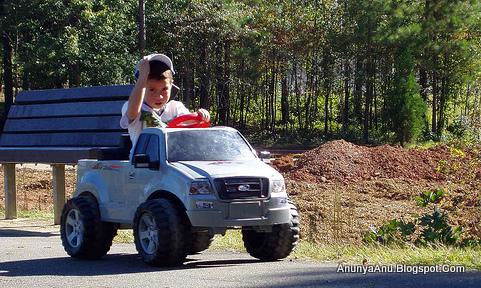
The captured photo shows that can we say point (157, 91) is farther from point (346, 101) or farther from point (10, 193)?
point (346, 101)

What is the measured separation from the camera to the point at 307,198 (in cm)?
2325

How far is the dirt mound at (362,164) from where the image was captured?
28344 mm

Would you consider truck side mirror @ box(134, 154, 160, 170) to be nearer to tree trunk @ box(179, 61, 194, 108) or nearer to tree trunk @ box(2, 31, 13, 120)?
tree trunk @ box(179, 61, 194, 108)

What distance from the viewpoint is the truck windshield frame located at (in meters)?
10.9

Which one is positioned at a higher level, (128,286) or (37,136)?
(37,136)

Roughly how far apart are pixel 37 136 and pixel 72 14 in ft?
85.5

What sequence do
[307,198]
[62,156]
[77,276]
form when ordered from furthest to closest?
[307,198] < [62,156] < [77,276]

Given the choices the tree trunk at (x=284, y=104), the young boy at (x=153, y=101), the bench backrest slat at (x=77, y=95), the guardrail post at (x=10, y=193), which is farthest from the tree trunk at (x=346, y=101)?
the young boy at (x=153, y=101)

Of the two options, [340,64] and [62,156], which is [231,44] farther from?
[62,156]

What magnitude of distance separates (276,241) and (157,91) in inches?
96.3

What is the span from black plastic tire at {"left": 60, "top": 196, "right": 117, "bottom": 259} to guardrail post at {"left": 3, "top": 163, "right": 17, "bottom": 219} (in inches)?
255

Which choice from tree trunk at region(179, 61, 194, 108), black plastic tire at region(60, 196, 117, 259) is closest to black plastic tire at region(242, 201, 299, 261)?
black plastic tire at region(60, 196, 117, 259)

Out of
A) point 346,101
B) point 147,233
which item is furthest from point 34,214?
point 346,101

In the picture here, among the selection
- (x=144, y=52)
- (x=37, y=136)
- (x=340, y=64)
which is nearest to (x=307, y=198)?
(x=37, y=136)
